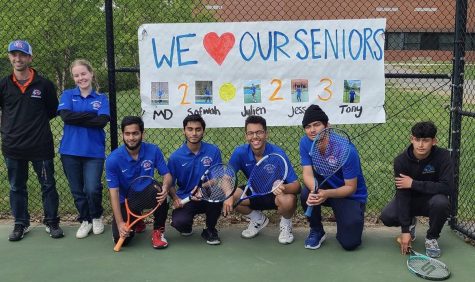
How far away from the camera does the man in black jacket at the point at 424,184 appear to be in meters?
3.85

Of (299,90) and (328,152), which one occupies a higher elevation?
(299,90)

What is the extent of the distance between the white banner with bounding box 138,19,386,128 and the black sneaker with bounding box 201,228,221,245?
3.28 ft

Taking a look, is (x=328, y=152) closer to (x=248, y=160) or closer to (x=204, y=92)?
(x=248, y=160)

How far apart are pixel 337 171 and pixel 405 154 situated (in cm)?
56

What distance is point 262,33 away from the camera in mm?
4551

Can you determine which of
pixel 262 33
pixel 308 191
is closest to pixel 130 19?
pixel 262 33

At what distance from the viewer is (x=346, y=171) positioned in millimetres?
3945

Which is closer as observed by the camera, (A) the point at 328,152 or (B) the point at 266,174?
(A) the point at 328,152

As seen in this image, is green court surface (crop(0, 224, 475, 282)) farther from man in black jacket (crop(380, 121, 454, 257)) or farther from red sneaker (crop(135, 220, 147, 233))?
man in black jacket (crop(380, 121, 454, 257))

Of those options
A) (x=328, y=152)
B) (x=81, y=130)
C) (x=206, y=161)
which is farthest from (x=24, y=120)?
(x=328, y=152)

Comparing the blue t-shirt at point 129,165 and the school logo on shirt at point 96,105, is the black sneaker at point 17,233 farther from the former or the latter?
the school logo on shirt at point 96,105

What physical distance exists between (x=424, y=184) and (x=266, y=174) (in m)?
1.26

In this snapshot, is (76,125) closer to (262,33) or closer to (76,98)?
(76,98)

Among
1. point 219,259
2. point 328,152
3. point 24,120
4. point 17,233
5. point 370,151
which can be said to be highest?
point 24,120
